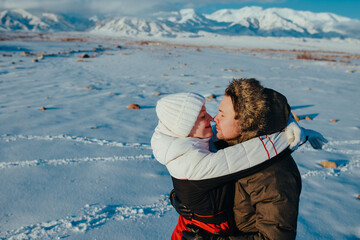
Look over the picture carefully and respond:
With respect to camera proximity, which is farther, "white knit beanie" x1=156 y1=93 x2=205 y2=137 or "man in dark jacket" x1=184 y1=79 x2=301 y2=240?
"white knit beanie" x1=156 y1=93 x2=205 y2=137

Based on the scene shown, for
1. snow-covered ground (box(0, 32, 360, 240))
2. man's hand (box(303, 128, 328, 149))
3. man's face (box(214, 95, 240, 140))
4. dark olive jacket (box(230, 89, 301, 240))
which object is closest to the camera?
dark olive jacket (box(230, 89, 301, 240))

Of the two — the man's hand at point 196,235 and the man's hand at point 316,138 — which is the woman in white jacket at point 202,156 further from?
the man's hand at point 316,138

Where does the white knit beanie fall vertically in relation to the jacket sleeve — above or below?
above

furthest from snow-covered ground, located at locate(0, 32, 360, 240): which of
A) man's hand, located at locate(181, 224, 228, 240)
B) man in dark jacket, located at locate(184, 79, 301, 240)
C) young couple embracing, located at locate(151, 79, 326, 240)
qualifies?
man in dark jacket, located at locate(184, 79, 301, 240)

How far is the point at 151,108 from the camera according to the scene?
6051 millimetres

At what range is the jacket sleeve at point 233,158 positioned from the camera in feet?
3.68

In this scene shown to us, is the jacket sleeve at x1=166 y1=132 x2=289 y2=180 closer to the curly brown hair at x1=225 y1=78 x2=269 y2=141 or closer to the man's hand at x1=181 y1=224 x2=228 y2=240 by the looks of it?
the curly brown hair at x1=225 y1=78 x2=269 y2=141

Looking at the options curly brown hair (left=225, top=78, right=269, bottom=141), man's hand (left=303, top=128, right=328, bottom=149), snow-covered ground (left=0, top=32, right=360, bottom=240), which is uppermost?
curly brown hair (left=225, top=78, right=269, bottom=141)

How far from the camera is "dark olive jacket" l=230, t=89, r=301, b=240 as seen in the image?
3.48ft

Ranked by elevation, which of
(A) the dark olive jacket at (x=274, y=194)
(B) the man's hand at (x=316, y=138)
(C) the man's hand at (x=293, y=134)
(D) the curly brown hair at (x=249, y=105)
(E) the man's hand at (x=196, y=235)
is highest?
(D) the curly brown hair at (x=249, y=105)

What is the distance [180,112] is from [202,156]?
0.32 m

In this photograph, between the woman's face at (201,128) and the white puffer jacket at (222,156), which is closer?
the white puffer jacket at (222,156)

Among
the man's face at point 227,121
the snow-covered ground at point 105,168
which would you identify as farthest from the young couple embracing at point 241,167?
the snow-covered ground at point 105,168

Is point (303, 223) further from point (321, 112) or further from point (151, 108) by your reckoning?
point (321, 112)
